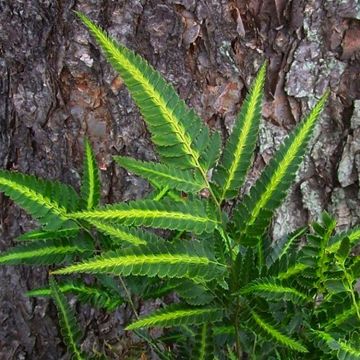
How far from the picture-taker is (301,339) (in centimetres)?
102

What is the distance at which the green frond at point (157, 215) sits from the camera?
3.06 ft

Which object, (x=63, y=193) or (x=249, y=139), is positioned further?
(x=63, y=193)

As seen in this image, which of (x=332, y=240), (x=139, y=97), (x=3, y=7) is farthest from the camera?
(x=3, y=7)

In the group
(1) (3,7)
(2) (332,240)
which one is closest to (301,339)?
(2) (332,240)

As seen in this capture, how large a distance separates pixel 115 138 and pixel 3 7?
376 mm

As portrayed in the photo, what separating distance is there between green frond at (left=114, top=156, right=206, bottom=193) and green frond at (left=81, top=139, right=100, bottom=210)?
0.64 feet

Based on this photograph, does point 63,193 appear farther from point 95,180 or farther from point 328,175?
point 328,175

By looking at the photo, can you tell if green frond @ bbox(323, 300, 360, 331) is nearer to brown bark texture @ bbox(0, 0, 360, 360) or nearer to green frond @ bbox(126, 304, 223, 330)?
green frond @ bbox(126, 304, 223, 330)

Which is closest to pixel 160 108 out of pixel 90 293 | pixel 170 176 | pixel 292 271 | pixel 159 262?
pixel 170 176

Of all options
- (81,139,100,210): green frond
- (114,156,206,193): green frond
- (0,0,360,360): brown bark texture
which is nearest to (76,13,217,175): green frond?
(114,156,206,193): green frond

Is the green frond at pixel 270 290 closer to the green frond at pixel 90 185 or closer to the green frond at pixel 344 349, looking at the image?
the green frond at pixel 344 349

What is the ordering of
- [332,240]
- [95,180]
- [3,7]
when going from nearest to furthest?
[332,240], [95,180], [3,7]

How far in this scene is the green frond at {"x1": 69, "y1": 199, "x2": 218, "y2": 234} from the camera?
93cm

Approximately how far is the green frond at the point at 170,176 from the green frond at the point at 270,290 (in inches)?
6.5
